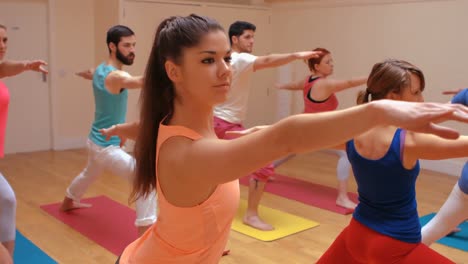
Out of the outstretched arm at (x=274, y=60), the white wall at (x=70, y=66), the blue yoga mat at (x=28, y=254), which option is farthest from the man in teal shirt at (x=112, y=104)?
the white wall at (x=70, y=66)

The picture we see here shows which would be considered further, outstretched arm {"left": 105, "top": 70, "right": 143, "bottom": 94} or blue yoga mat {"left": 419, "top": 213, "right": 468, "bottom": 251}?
blue yoga mat {"left": 419, "top": 213, "right": 468, "bottom": 251}

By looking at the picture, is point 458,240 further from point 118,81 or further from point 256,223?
point 118,81

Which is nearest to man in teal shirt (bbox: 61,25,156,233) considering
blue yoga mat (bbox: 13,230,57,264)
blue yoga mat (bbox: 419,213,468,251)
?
blue yoga mat (bbox: 13,230,57,264)

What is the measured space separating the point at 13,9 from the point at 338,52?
13.5ft

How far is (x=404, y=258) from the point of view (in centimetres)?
181

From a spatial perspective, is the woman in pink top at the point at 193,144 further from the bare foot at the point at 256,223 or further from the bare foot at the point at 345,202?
the bare foot at the point at 345,202

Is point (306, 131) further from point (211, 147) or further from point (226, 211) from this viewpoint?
point (226, 211)

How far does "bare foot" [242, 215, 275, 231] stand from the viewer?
152 inches

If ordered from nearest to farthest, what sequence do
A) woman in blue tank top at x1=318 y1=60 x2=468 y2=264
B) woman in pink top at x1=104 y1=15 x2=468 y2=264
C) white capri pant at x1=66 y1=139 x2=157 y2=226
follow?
1. woman in pink top at x1=104 y1=15 x2=468 y2=264
2. woman in blue tank top at x1=318 y1=60 x2=468 y2=264
3. white capri pant at x1=66 y1=139 x2=157 y2=226

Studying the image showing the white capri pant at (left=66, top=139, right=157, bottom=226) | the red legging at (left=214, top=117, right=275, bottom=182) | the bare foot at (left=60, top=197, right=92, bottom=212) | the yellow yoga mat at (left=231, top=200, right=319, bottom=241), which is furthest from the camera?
the bare foot at (left=60, top=197, right=92, bottom=212)

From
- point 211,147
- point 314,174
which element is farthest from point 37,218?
point 211,147

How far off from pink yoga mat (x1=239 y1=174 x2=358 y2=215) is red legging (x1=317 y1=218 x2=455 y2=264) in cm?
246

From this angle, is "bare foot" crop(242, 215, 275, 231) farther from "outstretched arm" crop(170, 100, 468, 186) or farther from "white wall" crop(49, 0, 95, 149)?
"white wall" crop(49, 0, 95, 149)

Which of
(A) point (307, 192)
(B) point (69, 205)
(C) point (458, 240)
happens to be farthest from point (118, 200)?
(C) point (458, 240)
